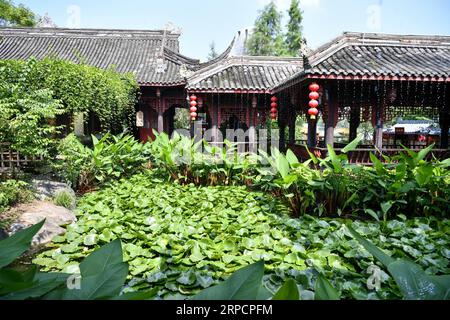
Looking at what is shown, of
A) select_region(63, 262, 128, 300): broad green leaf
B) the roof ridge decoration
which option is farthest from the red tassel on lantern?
select_region(63, 262, 128, 300): broad green leaf

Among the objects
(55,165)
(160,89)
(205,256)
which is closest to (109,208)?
(55,165)

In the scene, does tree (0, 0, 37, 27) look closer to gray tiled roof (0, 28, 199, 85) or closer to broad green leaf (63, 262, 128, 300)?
gray tiled roof (0, 28, 199, 85)

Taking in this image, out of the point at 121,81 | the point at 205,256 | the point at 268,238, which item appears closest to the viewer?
the point at 205,256

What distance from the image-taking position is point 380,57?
30.7ft

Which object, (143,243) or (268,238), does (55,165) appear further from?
(268,238)

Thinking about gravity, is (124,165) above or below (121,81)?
below

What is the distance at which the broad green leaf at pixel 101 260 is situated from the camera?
83 centimetres

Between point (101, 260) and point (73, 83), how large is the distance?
9.37m

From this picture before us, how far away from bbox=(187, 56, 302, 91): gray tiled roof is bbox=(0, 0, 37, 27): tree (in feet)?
65.8

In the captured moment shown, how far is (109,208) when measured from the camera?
5.18 metres

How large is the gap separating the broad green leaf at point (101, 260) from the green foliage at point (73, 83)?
23.2 ft

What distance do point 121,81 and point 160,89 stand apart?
6.04 feet

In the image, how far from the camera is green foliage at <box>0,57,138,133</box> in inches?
310
